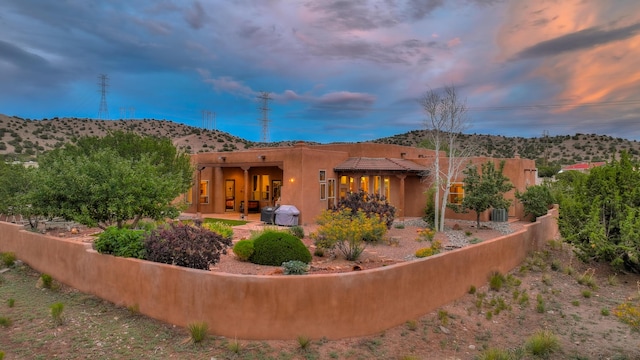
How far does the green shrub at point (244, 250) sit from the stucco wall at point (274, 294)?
3.70m

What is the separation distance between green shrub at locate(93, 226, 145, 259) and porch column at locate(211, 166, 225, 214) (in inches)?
649

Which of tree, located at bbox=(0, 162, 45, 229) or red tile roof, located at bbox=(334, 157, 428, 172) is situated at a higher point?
red tile roof, located at bbox=(334, 157, 428, 172)

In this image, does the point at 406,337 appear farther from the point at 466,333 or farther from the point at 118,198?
the point at 118,198

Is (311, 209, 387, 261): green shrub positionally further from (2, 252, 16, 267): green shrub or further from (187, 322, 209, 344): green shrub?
(2, 252, 16, 267): green shrub

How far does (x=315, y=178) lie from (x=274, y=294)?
14.5 m

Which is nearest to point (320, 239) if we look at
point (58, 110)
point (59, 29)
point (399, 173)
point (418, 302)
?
point (418, 302)

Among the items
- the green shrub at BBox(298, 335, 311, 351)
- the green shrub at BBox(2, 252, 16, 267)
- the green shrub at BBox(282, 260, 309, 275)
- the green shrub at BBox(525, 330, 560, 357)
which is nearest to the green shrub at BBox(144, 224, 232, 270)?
the green shrub at BBox(282, 260, 309, 275)

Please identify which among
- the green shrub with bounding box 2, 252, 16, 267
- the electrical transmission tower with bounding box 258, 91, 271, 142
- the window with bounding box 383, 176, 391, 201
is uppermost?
the electrical transmission tower with bounding box 258, 91, 271, 142

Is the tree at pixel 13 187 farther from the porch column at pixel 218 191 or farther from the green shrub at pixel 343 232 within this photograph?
the green shrub at pixel 343 232

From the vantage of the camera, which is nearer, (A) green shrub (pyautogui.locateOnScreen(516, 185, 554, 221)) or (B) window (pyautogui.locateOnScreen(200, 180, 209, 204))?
(A) green shrub (pyautogui.locateOnScreen(516, 185, 554, 221))

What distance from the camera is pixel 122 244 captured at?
7992 mm

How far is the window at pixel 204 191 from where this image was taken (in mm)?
24688

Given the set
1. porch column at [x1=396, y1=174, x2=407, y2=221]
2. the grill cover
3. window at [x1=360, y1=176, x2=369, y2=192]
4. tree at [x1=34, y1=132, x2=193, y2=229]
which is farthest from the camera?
window at [x1=360, y1=176, x2=369, y2=192]

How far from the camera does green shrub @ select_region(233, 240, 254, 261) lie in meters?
10.8
